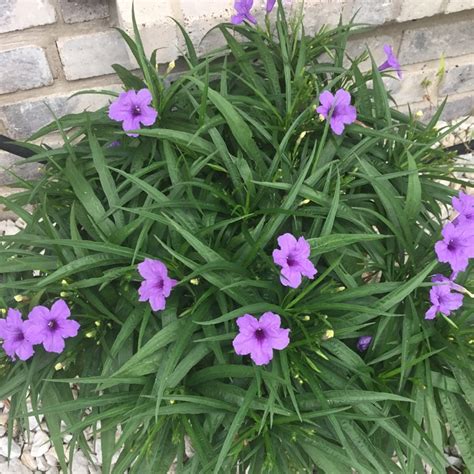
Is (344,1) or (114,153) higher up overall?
(344,1)

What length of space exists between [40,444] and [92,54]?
1.22m

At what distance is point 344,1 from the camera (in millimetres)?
1654

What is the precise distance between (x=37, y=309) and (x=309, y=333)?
59 cm

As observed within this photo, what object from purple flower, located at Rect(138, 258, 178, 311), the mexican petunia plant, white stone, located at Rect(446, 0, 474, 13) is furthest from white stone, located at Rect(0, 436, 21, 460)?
white stone, located at Rect(446, 0, 474, 13)

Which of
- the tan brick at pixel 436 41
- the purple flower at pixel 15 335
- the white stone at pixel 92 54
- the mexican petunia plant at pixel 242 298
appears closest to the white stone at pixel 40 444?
the mexican petunia plant at pixel 242 298

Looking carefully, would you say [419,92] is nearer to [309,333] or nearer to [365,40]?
[365,40]

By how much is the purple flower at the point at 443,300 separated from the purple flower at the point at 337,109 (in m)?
0.45

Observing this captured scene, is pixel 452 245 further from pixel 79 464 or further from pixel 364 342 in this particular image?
pixel 79 464

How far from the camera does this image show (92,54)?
161cm

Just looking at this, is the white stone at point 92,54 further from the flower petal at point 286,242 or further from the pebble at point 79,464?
the pebble at point 79,464

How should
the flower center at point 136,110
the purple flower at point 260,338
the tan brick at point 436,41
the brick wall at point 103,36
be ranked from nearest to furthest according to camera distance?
the purple flower at point 260,338, the flower center at point 136,110, the brick wall at point 103,36, the tan brick at point 436,41

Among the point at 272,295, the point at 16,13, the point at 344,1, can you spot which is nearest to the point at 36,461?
the point at 272,295

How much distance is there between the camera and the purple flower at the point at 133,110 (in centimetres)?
124

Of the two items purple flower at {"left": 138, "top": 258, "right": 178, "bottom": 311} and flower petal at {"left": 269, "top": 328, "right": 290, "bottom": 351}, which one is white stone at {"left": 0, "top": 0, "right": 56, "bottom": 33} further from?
flower petal at {"left": 269, "top": 328, "right": 290, "bottom": 351}
